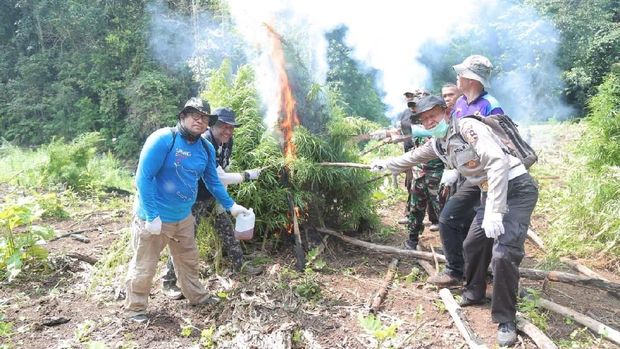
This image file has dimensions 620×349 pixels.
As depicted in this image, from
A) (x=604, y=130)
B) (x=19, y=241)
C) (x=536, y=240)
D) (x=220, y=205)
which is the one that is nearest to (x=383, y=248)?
(x=220, y=205)

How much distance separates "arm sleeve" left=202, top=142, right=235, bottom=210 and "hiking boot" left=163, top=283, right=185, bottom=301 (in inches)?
44.6

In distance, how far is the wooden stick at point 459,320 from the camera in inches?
151

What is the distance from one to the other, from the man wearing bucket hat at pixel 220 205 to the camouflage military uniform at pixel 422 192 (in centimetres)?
209

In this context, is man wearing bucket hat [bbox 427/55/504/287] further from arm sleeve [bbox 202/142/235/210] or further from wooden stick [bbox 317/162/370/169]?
arm sleeve [bbox 202/142/235/210]

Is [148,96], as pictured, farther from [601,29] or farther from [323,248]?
[601,29]

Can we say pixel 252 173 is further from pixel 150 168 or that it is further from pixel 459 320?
pixel 459 320

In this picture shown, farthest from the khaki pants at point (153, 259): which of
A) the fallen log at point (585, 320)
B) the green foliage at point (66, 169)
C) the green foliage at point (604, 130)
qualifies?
the green foliage at point (66, 169)

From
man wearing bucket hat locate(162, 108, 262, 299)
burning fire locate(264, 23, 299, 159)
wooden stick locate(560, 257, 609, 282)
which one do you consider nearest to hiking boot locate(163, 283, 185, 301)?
man wearing bucket hat locate(162, 108, 262, 299)

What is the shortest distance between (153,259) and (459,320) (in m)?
2.88

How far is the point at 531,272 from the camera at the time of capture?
474 centimetres

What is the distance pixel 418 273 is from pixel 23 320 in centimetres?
418

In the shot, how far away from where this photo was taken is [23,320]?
4590 mm

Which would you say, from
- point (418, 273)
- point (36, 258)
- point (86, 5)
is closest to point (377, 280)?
point (418, 273)

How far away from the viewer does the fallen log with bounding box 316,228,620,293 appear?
428cm
